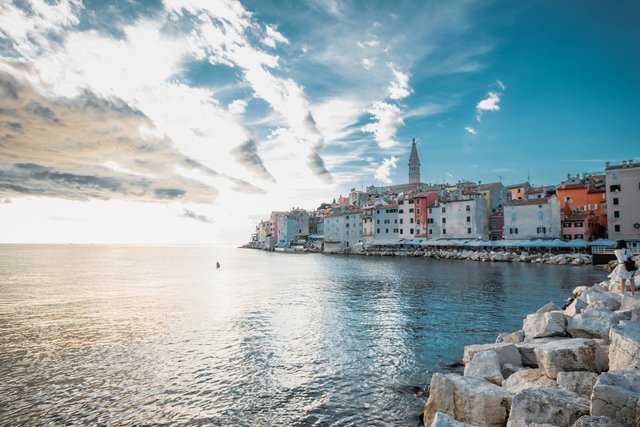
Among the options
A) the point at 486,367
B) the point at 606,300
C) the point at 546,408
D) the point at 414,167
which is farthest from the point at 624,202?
the point at 414,167

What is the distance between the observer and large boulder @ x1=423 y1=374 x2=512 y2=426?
293 inches

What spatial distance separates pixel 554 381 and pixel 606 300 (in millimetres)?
9783

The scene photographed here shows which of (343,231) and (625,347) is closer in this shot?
(625,347)

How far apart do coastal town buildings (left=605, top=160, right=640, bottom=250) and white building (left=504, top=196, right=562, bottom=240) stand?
9104 mm

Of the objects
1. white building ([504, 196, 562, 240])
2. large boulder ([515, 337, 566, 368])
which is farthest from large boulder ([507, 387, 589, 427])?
white building ([504, 196, 562, 240])

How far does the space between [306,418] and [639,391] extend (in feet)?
23.6

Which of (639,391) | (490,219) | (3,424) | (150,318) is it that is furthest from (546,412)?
(490,219)

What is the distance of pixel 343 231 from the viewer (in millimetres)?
121812

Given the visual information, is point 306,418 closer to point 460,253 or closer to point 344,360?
point 344,360

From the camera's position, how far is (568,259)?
61.5 meters

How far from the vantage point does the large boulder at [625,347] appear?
265 inches

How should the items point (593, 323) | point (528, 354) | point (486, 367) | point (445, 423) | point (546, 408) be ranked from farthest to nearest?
point (593, 323) → point (528, 354) → point (486, 367) → point (546, 408) → point (445, 423)

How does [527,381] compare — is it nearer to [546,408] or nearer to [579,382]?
[579,382]

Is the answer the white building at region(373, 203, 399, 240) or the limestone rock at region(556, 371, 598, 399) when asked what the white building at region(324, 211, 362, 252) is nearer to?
the white building at region(373, 203, 399, 240)
